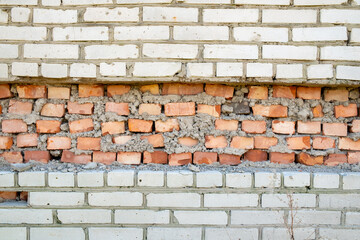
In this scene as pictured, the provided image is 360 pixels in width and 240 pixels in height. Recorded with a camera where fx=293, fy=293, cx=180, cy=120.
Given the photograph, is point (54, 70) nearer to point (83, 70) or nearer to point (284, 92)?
point (83, 70)

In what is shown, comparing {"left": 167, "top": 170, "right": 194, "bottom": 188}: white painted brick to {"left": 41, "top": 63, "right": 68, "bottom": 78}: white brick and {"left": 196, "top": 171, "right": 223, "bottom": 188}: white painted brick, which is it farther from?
{"left": 41, "top": 63, "right": 68, "bottom": 78}: white brick

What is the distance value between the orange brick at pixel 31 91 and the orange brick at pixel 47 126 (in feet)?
0.52

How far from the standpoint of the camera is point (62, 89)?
179cm

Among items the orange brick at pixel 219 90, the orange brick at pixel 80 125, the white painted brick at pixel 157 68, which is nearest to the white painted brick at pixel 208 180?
the orange brick at pixel 219 90

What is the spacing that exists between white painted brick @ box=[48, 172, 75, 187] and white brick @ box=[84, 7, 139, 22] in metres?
0.90

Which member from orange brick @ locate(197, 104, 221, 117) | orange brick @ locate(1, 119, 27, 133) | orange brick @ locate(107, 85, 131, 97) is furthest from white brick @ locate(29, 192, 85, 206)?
orange brick @ locate(197, 104, 221, 117)

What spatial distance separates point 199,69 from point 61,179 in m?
1.02

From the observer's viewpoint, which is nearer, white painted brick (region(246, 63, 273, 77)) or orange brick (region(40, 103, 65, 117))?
white painted brick (region(246, 63, 273, 77))

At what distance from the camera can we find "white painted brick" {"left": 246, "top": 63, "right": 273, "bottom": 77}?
1.67m

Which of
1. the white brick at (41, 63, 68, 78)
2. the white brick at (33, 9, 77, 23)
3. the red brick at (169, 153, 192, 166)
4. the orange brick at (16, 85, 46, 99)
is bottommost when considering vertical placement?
the red brick at (169, 153, 192, 166)

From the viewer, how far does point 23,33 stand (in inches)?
66.6

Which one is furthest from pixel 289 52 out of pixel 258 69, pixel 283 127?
pixel 283 127

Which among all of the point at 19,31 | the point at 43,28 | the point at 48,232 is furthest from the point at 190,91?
the point at 48,232

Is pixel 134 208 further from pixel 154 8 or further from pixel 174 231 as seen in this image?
pixel 154 8
